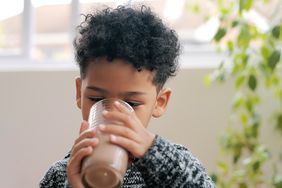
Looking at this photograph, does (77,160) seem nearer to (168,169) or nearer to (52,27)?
(168,169)

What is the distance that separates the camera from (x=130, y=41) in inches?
30.8

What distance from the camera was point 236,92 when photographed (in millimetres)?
1948

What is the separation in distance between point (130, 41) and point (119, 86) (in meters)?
0.08

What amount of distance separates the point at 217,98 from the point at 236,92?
0.08 metres

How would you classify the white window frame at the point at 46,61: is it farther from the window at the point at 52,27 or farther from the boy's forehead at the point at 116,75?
the boy's forehead at the point at 116,75

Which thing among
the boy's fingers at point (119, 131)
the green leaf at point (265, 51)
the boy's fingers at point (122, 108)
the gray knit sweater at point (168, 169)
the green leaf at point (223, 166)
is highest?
the green leaf at point (265, 51)

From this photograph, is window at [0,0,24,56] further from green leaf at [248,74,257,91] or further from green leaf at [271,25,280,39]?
green leaf at [271,25,280,39]

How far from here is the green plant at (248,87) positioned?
62.1 inches

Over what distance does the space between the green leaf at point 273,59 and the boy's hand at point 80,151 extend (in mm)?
926

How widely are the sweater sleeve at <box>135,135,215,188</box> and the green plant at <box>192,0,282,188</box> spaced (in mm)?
818

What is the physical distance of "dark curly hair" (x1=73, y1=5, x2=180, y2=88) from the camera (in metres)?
0.78

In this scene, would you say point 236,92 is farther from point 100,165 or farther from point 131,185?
point 100,165

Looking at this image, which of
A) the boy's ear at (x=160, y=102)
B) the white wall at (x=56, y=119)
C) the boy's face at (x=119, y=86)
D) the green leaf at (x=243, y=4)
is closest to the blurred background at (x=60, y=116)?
the white wall at (x=56, y=119)

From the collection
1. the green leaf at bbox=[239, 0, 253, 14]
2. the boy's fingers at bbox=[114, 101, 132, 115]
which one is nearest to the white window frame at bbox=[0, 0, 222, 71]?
the green leaf at bbox=[239, 0, 253, 14]
